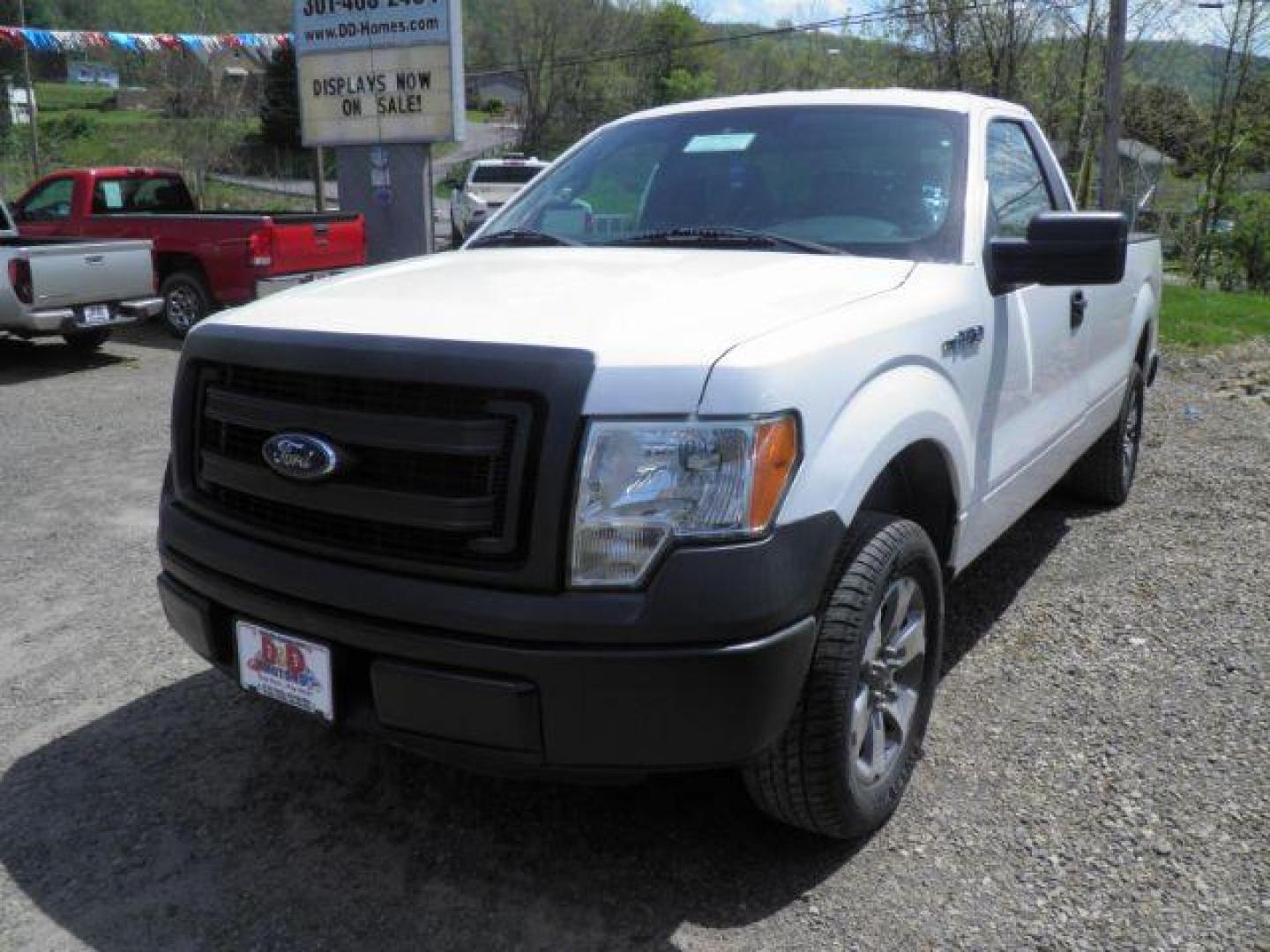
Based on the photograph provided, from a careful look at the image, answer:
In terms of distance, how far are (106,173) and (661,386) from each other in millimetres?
12431

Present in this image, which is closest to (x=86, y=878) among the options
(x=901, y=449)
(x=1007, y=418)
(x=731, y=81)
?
(x=901, y=449)

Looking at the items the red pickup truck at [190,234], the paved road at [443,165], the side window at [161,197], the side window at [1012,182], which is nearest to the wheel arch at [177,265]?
the red pickup truck at [190,234]

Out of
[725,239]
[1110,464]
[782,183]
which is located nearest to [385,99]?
[1110,464]

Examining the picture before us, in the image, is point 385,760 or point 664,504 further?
point 385,760

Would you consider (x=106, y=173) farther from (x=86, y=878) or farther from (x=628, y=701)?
(x=628, y=701)

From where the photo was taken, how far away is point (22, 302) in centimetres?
945

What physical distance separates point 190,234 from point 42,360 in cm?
190

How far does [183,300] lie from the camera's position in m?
11.8

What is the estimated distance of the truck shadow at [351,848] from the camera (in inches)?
101

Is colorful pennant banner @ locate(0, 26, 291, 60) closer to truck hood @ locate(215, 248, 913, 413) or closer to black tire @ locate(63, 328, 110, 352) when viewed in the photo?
black tire @ locate(63, 328, 110, 352)

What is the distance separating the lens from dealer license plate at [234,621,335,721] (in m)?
2.48

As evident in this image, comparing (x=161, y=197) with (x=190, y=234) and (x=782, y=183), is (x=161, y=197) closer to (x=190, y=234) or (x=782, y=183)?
(x=190, y=234)

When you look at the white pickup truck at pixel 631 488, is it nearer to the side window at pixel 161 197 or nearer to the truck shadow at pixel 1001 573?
the truck shadow at pixel 1001 573

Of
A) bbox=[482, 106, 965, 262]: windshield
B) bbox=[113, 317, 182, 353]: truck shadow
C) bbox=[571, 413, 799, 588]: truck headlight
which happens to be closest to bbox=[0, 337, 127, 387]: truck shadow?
bbox=[113, 317, 182, 353]: truck shadow
